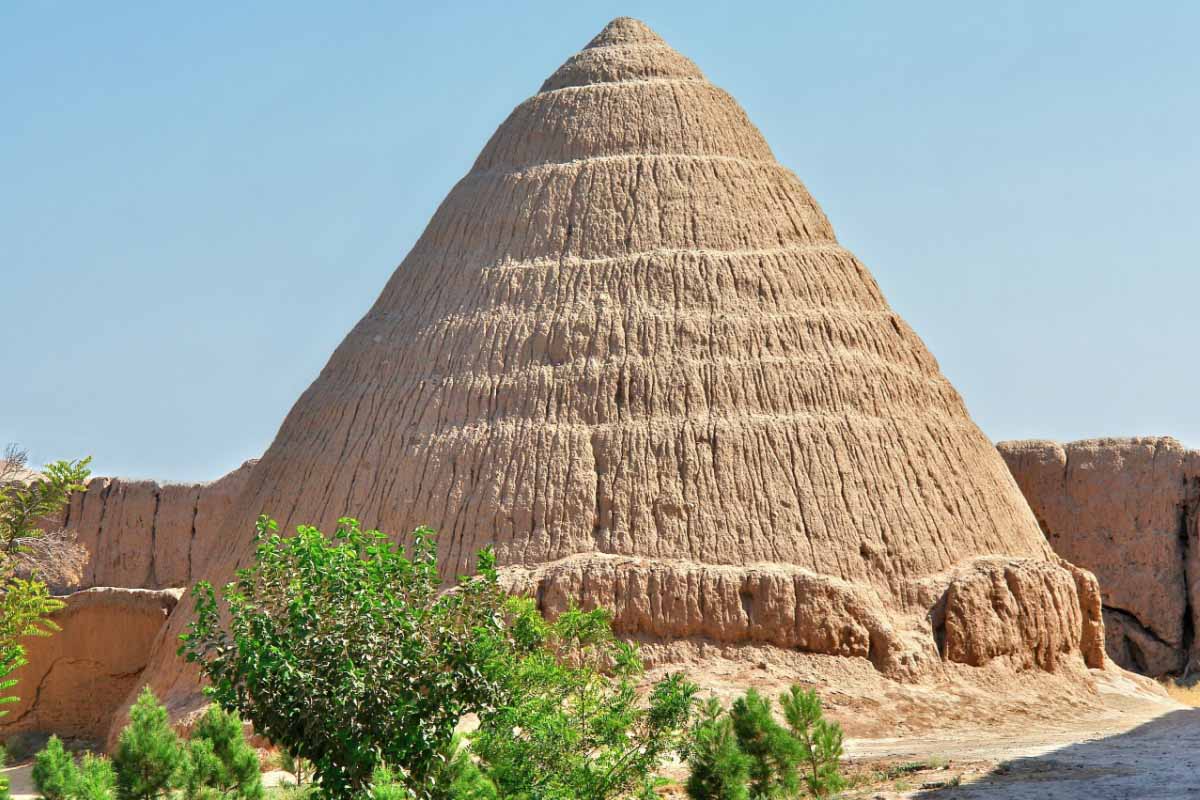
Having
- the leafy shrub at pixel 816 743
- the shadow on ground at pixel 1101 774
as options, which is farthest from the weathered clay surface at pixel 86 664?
the shadow on ground at pixel 1101 774

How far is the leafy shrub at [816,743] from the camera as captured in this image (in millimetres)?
17688

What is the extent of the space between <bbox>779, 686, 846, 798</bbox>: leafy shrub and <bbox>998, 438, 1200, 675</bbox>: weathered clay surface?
1777 centimetres

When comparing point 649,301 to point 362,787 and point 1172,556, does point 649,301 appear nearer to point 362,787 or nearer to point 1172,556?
point 362,787

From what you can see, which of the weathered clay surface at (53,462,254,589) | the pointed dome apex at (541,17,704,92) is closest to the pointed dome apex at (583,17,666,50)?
the pointed dome apex at (541,17,704,92)

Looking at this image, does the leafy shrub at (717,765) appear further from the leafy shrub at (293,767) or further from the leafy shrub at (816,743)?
the leafy shrub at (293,767)

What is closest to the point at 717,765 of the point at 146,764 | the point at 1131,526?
the point at 146,764

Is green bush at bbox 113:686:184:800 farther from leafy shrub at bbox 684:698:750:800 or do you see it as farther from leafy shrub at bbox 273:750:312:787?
leafy shrub at bbox 684:698:750:800

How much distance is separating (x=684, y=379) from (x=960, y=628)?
17.1ft

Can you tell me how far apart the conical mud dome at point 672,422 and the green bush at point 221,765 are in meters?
4.69

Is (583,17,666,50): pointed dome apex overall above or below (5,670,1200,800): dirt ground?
above

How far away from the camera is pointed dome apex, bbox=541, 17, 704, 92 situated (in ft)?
90.1

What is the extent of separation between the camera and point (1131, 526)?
111ft

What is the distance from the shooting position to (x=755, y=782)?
1731 cm

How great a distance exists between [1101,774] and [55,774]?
1139 centimetres
